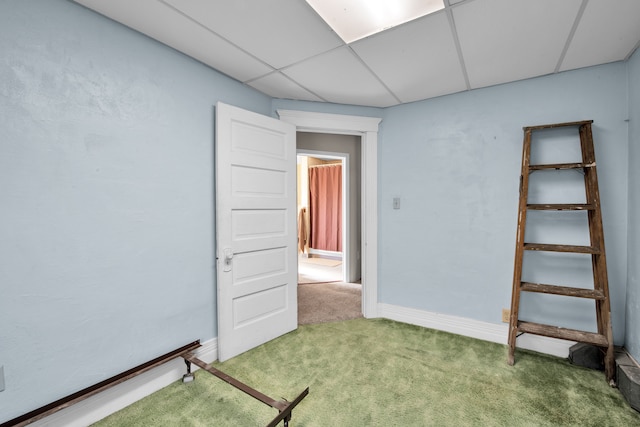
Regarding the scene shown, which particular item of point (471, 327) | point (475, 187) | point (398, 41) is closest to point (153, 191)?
point (398, 41)

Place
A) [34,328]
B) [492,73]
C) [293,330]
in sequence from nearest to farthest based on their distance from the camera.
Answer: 1. [34,328]
2. [492,73]
3. [293,330]

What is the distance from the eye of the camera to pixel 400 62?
200cm

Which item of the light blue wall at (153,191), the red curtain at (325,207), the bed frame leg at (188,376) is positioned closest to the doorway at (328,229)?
the red curtain at (325,207)

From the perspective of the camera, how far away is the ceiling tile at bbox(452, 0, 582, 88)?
1.44 metres

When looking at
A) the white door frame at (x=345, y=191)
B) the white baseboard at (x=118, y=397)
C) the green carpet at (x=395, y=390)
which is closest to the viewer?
the white baseboard at (x=118, y=397)

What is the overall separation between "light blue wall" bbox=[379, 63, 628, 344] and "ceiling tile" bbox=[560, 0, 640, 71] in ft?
0.54

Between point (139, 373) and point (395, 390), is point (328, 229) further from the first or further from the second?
point (139, 373)

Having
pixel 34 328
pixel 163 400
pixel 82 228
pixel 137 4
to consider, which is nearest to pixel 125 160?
pixel 82 228

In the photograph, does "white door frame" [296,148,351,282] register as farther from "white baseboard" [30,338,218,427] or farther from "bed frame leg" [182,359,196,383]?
"bed frame leg" [182,359,196,383]

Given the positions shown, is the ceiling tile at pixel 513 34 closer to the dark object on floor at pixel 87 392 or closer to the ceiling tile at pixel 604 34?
the ceiling tile at pixel 604 34

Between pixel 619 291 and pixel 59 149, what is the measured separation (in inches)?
144

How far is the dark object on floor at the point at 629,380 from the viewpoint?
159cm

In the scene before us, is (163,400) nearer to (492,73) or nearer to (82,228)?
(82,228)

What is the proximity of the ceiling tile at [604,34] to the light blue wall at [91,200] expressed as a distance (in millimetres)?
2426
